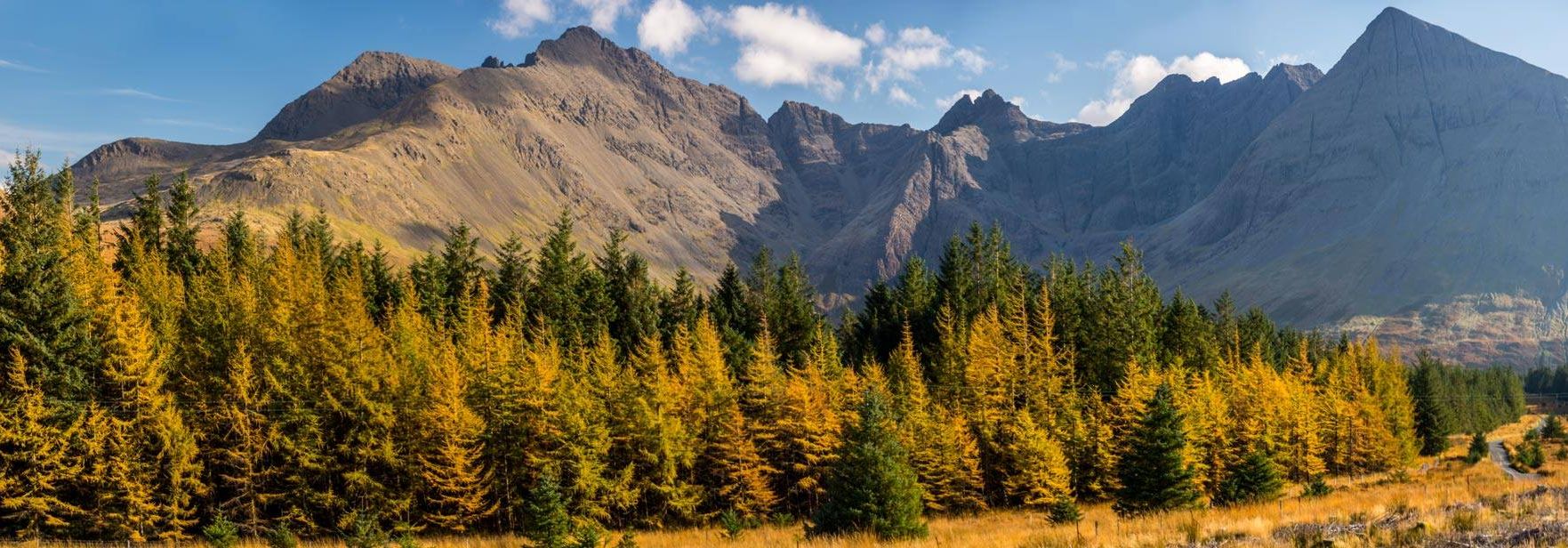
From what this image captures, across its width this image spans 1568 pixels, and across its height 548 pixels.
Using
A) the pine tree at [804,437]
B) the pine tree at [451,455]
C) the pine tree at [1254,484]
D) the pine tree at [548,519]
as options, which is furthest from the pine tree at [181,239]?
the pine tree at [1254,484]

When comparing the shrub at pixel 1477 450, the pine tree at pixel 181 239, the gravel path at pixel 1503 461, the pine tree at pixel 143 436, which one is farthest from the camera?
the shrub at pixel 1477 450

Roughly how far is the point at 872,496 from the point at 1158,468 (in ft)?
50.1

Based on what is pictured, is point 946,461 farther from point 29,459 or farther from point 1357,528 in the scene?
point 29,459

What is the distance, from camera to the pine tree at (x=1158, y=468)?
36.6 m

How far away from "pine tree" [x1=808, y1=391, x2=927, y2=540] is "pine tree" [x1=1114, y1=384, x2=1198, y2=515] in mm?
12204

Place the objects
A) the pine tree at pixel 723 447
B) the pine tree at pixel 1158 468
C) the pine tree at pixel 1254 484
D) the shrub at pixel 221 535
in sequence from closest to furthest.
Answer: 1. the shrub at pixel 221 535
2. the pine tree at pixel 1158 468
3. the pine tree at pixel 1254 484
4. the pine tree at pixel 723 447

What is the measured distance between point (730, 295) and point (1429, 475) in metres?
58.8

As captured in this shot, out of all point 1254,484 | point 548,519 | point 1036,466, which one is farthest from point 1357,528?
point 1036,466

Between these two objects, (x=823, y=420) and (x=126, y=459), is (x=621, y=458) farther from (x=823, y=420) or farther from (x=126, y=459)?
(x=126, y=459)

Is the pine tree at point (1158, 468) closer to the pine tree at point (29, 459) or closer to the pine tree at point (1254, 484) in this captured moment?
the pine tree at point (1254, 484)

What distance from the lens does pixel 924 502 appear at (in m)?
52.5

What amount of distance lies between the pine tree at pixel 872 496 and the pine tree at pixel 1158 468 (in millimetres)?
12204

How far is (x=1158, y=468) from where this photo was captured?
1457 inches

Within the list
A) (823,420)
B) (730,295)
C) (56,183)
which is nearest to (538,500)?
(823,420)
